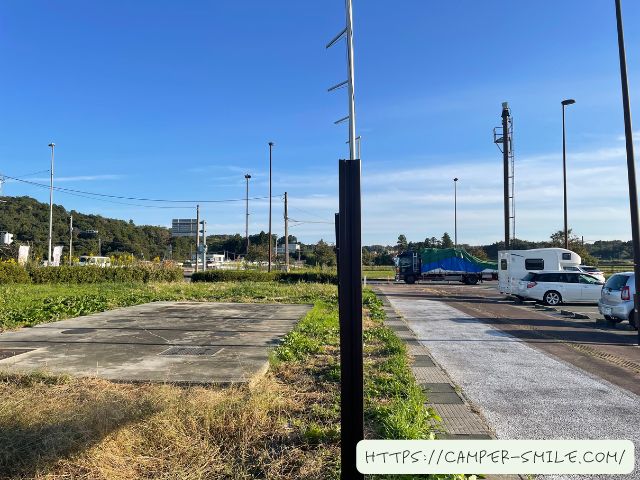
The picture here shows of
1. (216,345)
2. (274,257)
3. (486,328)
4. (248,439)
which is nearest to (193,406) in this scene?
(248,439)

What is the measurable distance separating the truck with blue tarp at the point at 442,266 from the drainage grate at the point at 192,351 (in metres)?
31.7

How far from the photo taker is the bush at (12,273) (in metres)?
27.0

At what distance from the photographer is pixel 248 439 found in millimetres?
4195

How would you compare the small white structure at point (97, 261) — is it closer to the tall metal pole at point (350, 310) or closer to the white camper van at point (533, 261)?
the white camper van at point (533, 261)

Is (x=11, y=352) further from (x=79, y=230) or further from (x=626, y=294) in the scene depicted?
(x=79, y=230)

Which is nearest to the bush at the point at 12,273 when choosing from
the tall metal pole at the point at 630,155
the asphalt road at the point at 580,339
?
the asphalt road at the point at 580,339

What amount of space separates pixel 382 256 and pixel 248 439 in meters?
81.5

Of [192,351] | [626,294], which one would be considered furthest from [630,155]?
[192,351]

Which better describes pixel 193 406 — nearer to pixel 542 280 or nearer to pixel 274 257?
pixel 542 280

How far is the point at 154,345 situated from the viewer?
29.7ft

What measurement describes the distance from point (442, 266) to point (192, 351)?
1289 inches

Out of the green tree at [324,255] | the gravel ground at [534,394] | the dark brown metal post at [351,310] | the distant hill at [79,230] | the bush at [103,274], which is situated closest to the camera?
the dark brown metal post at [351,310]

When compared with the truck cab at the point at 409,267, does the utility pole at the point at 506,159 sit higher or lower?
higher

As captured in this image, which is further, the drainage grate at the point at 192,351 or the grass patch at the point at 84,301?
the grass patch at the point at 84,301
